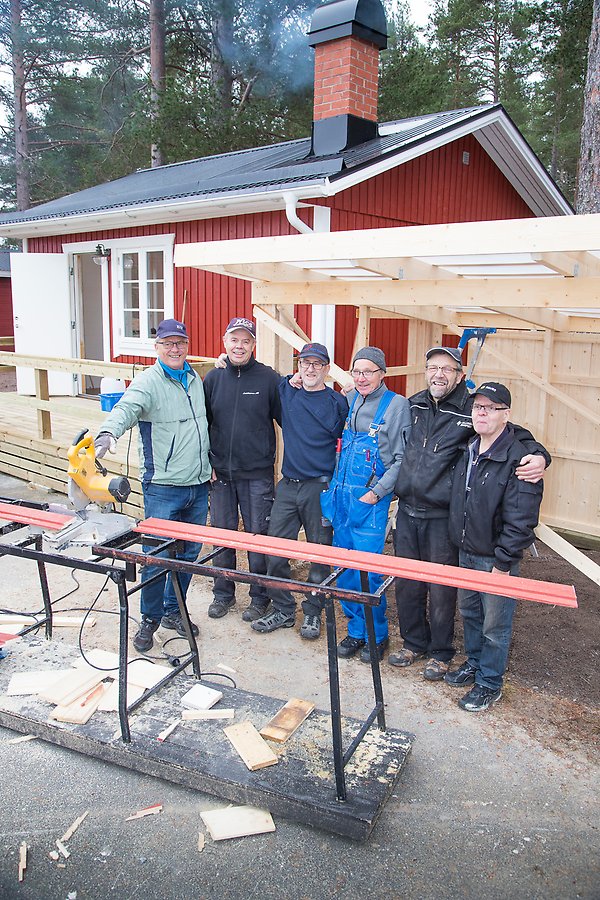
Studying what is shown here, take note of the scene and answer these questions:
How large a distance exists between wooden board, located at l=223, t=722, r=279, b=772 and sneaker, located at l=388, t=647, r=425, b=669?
1108 mm

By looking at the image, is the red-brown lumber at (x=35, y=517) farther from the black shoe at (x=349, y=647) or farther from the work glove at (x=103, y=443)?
the black shoe at (x=349, y=647)

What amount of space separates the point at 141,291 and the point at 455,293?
235 inches

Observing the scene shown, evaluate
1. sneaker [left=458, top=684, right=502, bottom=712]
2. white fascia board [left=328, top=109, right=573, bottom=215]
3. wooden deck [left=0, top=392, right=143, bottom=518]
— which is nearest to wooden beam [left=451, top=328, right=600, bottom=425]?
white fascia board [left=328, top=109, right=573, bottom=215]

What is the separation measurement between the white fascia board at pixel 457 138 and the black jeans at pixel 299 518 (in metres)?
3.26

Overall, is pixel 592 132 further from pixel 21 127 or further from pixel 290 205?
pixel 21 127

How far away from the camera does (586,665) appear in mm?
4059

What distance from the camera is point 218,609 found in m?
4.65

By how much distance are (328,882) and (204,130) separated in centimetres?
1569

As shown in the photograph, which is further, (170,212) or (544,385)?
(170,212)

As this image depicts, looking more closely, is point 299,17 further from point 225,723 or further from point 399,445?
point 225,723

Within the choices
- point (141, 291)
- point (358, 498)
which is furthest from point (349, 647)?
point (141, 291)

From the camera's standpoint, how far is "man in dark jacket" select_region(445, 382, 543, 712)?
10.8ft

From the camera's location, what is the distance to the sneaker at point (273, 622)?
4.39m

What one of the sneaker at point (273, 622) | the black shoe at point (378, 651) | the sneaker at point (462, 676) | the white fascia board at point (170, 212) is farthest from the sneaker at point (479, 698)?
the white fascia board at point (170, 212)
